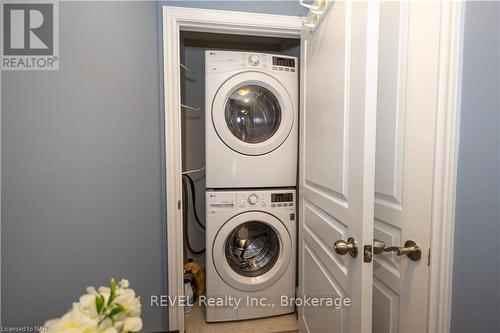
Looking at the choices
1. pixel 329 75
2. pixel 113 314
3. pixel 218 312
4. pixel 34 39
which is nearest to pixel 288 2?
pixel 329 75

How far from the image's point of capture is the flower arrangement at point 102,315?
343mm

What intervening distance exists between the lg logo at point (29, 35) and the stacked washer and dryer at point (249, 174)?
964mm

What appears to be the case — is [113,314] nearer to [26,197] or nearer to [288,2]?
[26,197]

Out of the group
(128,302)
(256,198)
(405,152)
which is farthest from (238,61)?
(128,302)

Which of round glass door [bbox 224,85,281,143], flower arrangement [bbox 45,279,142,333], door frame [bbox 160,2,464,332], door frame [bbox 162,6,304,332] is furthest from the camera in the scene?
round glass door [bbox 224,85,281,143]

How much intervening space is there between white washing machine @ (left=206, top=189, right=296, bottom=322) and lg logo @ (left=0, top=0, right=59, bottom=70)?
1143mm

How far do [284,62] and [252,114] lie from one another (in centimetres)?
42

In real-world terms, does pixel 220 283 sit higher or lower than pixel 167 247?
lower

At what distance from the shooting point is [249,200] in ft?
5.49

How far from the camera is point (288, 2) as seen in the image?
142 cm

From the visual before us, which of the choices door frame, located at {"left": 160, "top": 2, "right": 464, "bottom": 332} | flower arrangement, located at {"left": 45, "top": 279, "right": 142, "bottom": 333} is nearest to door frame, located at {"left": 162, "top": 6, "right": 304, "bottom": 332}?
door frame, located at {"left": 160, "top": 2, "right": 464, "bottom": 332}

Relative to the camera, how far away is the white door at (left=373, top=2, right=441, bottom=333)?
2.45 feet

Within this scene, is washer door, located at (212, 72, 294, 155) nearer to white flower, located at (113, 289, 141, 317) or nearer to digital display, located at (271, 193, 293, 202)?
digital display, located at (271, 193, 293, 202)

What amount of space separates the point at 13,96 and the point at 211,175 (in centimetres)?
114
